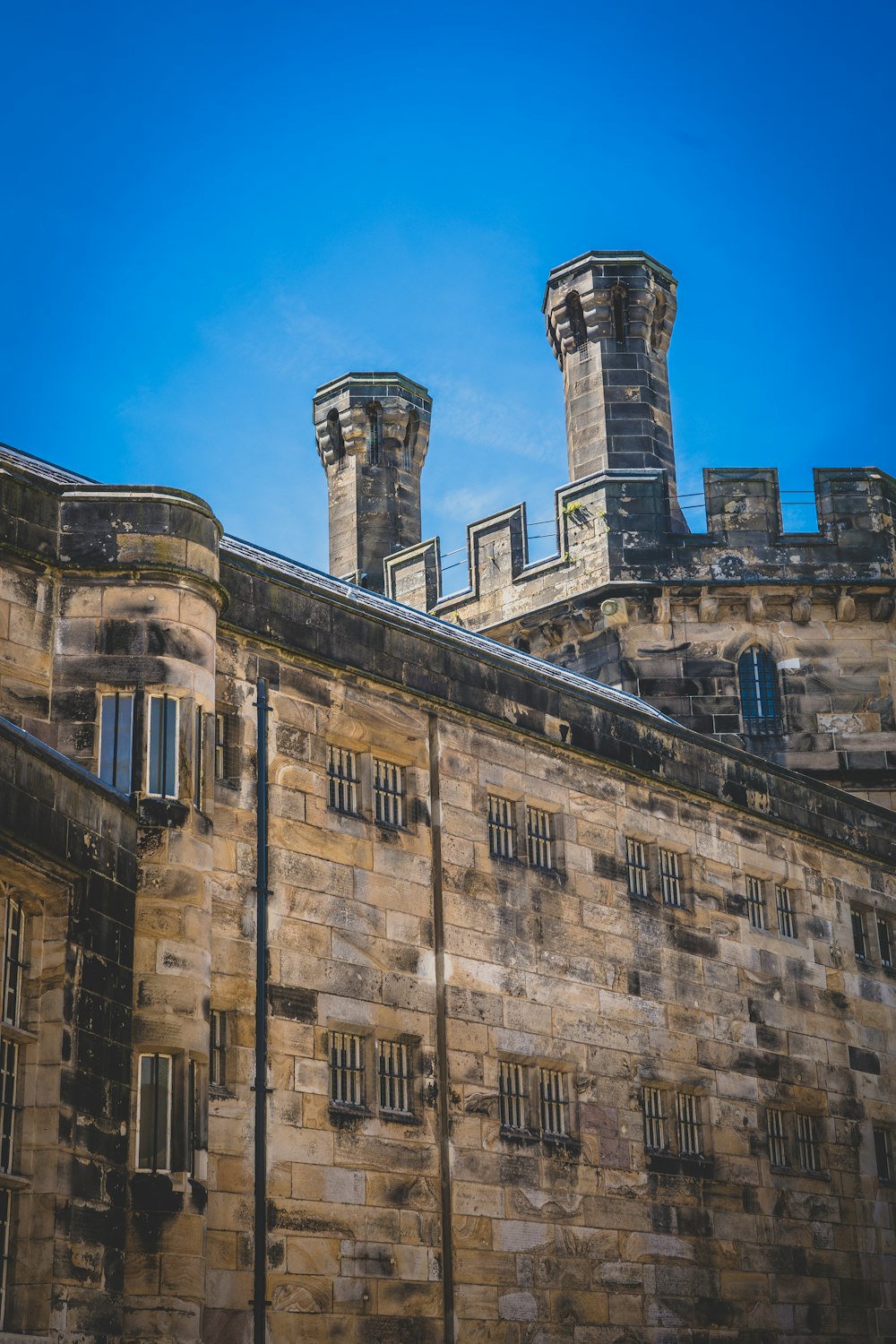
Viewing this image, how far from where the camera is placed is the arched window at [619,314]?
115 feet

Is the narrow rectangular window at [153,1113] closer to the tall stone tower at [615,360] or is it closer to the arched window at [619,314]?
the tall stone tower at [615,360]

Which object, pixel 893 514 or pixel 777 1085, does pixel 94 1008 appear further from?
pixel 893 514

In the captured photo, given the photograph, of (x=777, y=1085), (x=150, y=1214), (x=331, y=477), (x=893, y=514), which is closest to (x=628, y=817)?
(x=777, y=1085)

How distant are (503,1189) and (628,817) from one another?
17.5 feet

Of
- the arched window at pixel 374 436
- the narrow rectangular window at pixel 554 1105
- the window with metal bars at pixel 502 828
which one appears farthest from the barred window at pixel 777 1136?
the arched window at pixel 374 436

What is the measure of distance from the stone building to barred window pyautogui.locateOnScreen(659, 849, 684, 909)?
2.1 inches

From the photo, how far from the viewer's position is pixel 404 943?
67.8 feet

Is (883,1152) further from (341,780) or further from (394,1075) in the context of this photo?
(341,780)

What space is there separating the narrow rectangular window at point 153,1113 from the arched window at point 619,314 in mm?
20991

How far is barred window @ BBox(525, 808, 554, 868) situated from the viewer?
22953mm

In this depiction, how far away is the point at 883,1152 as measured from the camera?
88.9ft

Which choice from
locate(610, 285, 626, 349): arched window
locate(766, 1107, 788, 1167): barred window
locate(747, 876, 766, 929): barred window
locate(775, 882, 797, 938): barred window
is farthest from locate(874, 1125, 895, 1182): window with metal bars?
locate(610, 285, 626, 349): arched window

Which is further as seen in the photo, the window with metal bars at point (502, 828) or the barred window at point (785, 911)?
the barred window at point (785, 911)

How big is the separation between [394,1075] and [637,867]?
17.8 feet
